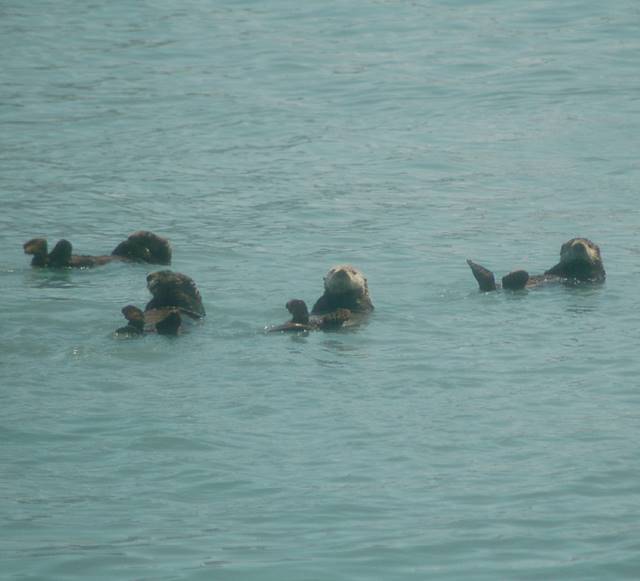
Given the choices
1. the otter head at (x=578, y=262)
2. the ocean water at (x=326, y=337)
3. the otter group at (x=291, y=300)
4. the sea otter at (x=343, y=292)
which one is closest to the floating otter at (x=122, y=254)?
the otter group at (x=291, y=300)

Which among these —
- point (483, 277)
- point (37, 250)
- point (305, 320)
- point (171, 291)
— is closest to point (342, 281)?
point (305, 320)

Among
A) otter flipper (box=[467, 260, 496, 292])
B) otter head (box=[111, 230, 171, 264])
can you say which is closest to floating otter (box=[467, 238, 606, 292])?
otter flipper (box=[467, 260, 496, 292])

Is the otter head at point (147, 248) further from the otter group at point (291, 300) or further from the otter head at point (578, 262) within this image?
the otter head at point (578, 262)

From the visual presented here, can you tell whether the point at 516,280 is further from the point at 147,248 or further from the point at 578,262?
the point at 147,248

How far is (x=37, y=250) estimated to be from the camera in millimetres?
13672

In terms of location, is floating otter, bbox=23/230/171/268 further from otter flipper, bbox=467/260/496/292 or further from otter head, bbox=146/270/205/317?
otter flipper, bbox=467/260/496/292

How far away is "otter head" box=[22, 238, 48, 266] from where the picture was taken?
13.6 meters

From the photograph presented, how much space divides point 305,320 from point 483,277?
195 cm

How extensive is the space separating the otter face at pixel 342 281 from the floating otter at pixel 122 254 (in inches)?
104

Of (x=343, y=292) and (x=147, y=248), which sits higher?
(x=147, y=248)

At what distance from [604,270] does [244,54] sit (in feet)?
54.1

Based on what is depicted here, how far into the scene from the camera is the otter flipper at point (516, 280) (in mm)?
12875

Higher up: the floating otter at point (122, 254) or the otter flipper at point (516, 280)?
the floating otter at point (122, 254)

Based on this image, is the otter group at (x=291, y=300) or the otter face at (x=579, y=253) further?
the otter face at (x=579, y=253)
